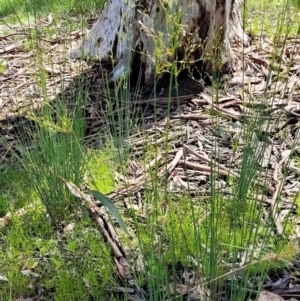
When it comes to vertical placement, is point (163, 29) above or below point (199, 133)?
above

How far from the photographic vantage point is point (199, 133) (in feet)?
8.66

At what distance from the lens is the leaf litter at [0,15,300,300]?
5.44 ft

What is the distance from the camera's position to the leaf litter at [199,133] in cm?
166

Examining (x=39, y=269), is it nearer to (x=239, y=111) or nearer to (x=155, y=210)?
(x=155, y=210)

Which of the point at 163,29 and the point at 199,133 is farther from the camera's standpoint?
the point at 163,29

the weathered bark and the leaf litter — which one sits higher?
the weathered bark

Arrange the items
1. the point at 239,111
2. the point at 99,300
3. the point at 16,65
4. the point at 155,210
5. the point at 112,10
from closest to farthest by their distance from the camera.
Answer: the point at 155,210
the point at 99,300
the point at 239,111
the point at 112,10
the point at 16,65

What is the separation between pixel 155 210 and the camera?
139 centimetres

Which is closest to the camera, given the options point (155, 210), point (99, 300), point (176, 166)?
point (155, 210)

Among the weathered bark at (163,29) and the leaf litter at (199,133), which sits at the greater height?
the weathered bark at (163,29)

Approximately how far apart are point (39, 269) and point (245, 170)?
2.58 feet

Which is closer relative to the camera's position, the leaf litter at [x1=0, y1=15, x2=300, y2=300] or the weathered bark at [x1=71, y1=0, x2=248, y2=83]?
the leaf litter at [x1=0, y1=15, x2=300, y2=300]

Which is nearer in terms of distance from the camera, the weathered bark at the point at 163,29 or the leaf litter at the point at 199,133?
the leaf litter at the point at 199,133

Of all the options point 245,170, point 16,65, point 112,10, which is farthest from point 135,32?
point 245,170
